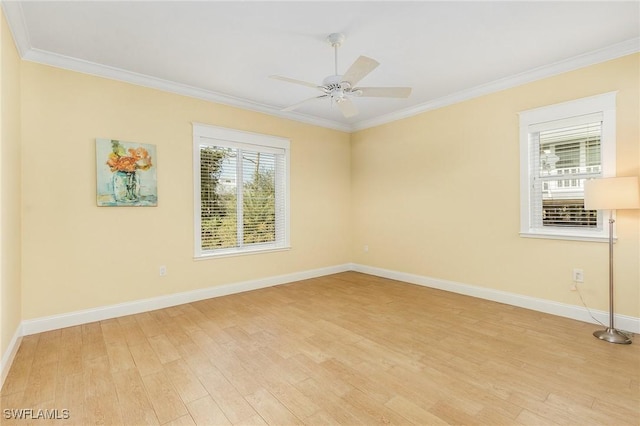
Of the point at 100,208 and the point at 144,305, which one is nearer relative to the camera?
the point at 100,208

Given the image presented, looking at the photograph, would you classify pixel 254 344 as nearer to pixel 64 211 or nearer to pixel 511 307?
pixel 64 211

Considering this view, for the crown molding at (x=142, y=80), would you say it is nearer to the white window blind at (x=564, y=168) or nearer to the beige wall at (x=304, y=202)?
the beige wall at (x=304, y=202)

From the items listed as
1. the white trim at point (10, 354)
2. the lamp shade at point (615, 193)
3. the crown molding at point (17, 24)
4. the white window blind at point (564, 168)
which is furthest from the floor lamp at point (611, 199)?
the crown molding at point (17, 24)

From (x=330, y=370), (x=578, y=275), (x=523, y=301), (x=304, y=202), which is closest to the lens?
(x=330, y=370)

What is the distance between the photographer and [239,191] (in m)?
4.55

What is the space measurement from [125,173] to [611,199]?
16.2 feet

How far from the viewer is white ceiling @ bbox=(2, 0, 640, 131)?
2.42m

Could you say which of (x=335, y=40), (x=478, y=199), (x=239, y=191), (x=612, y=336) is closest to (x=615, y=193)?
(x=612, y=336)

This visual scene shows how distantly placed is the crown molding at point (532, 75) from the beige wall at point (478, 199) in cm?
6

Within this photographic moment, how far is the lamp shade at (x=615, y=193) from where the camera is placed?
2.74 metres

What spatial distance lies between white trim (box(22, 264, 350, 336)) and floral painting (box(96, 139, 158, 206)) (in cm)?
117

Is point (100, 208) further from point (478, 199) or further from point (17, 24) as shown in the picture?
point (478, 199)

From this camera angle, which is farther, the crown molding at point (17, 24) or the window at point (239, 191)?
the window at point (239, 191)

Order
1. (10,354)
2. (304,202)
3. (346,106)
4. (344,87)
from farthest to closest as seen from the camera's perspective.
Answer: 1. (304,202)
2. (346,106)
3. (344,87)
4. (10,354)
